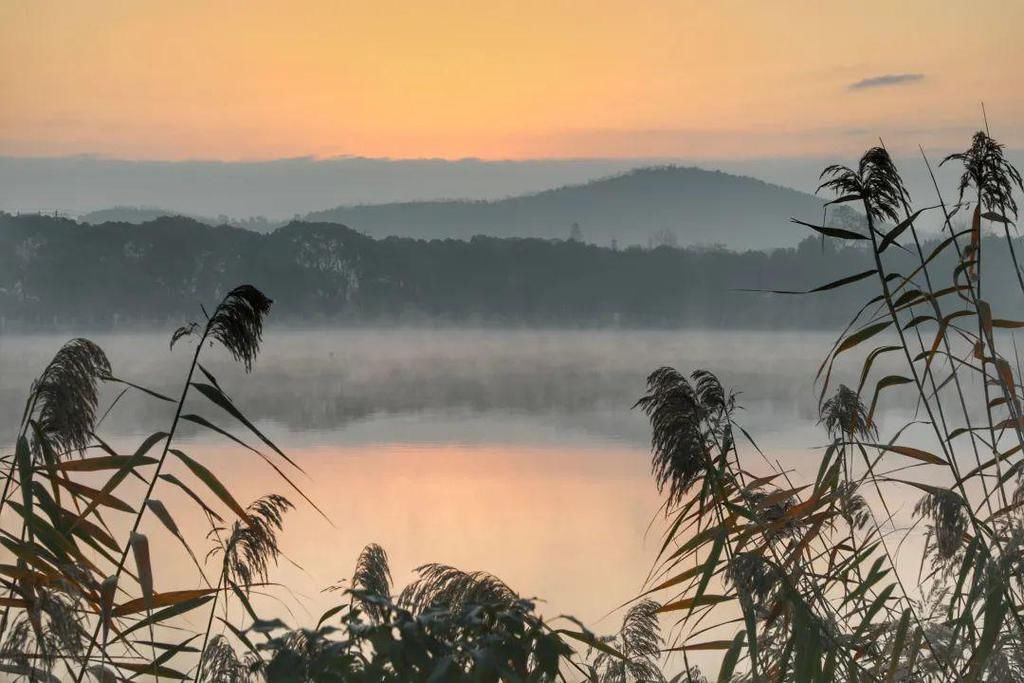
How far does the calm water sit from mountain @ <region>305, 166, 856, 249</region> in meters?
2.28

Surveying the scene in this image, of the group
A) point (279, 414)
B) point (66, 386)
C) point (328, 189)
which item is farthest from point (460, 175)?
point (66, 386)

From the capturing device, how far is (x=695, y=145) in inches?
764

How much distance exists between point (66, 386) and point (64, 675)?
5066mm

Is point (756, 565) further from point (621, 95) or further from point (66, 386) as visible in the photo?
Result: point (621, 95)

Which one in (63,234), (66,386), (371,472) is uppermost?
(63,234)

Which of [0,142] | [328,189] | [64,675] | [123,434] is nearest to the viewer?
[64,675]

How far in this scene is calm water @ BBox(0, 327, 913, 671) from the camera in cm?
1084

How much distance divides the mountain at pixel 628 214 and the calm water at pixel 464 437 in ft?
7.49

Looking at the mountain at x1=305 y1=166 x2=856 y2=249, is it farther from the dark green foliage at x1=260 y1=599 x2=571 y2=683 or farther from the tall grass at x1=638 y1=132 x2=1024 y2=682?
the dark green foliage at x1=260 y1=599 x2=571 y2=683

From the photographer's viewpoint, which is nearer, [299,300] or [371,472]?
[371,472]

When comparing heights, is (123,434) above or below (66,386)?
below

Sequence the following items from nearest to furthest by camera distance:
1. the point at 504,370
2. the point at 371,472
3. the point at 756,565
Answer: the point at 756,565 < the point at 371,472 < the point at 504,370

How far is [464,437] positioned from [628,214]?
4.66 m

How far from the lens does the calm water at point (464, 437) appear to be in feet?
35.6
